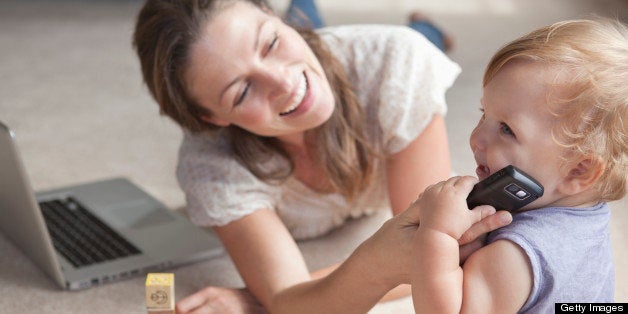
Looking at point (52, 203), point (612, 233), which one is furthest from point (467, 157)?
point (52, 203)

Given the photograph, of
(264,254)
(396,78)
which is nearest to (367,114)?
(396,78)

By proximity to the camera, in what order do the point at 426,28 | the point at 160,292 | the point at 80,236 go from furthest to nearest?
the point at 426,28
the point at 80,236
the point at 160,292

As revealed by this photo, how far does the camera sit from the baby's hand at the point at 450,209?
3.70ft

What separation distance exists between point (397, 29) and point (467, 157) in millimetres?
589

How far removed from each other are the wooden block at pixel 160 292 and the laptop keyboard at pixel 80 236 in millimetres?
482

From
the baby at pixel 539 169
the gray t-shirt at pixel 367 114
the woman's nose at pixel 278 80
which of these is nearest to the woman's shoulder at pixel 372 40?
the gray t-shirt at pixel 367 114

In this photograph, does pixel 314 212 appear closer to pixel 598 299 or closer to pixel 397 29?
pixel 397 29

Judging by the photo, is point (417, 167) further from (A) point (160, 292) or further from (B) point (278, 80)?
(A) point (160, 292)

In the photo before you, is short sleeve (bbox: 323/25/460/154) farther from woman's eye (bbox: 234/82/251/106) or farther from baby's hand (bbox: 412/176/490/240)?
baby's hand (bbox: 412/176/490/240)

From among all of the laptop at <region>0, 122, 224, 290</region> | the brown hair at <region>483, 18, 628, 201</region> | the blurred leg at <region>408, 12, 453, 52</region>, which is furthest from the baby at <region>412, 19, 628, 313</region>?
the blurred leg at <region>408, 12, 453, 52</region>

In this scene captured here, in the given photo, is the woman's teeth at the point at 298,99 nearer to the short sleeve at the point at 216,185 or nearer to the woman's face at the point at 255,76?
the woman's face at the point at 255,76

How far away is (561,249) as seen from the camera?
1155 millimetres

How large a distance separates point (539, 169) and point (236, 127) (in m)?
0.69

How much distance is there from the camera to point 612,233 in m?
1.93
